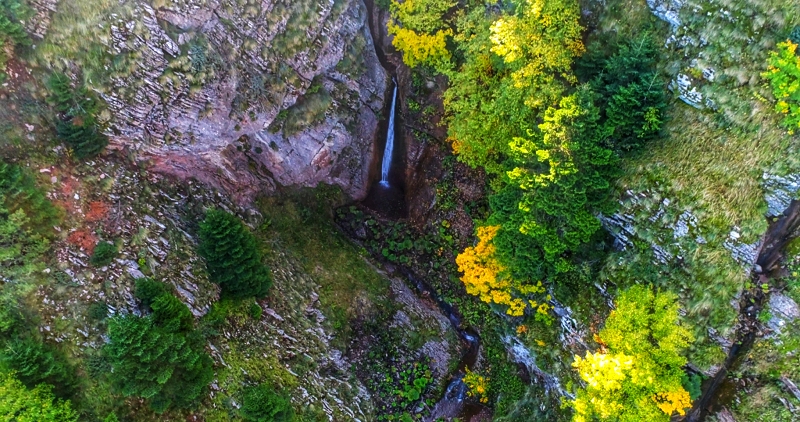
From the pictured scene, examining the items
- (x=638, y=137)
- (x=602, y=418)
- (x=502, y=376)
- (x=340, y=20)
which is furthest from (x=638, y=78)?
(x=502, y=376)

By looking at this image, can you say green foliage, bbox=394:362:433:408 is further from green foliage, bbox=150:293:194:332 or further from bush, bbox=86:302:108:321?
bush, bbox=86:302:108:321

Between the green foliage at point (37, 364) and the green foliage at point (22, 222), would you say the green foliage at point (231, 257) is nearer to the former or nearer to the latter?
the green foliage at point (22, 222)

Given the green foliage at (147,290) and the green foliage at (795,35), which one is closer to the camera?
the green foliage at (795,35)

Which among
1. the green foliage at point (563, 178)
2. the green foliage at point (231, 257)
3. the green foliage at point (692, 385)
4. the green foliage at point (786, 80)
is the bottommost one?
the green foliage at point (231, 257)

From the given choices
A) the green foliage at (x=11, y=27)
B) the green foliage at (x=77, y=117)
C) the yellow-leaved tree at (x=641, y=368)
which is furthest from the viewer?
the green foliage at (x=77, y=117)

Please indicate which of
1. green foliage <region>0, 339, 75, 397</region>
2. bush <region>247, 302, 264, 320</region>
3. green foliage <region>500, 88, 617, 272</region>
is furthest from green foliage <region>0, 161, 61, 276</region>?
green foliage <region>500, 88, 617, 272</region>

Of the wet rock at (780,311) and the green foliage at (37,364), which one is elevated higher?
the wet rock at (780,311)

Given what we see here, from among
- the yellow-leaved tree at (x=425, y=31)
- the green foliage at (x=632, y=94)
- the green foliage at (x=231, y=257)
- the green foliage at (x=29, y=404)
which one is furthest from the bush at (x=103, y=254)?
the green foliage at (x=632, y=94)

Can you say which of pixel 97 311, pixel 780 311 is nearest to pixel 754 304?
pixel 780 311

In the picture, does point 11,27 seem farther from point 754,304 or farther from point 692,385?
point 754,304
